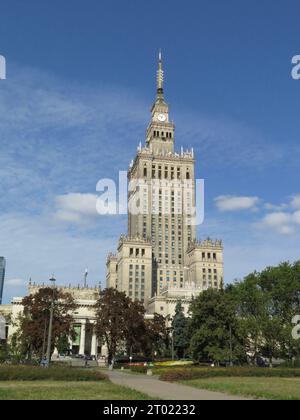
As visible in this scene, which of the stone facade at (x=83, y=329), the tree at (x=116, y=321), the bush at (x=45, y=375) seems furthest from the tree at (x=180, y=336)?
the bush at (x=45, y=375)

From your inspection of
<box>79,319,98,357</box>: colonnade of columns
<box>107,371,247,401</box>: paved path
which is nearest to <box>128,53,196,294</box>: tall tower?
<box>79,319,98,357</box>: colonnade of columns

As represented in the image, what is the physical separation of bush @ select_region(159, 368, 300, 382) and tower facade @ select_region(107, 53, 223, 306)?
112583 mm

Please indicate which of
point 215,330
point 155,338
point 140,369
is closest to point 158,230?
point 155,338

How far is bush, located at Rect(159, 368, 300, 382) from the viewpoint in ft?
137

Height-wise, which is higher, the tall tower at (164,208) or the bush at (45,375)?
the tall tower at (164,208)

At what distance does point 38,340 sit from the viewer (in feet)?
247

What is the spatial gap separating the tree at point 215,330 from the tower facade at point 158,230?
87834mm

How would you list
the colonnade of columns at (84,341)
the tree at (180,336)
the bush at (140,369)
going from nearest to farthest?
the bush at (140,369), the tree at (180,336), the colonnade of columns at (84,341)

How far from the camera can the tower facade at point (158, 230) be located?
164m

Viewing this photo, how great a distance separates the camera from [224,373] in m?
45.5

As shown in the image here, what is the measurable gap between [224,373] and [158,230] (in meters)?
128

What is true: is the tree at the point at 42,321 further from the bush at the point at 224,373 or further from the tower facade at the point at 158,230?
the tower facade at the point at 158,230

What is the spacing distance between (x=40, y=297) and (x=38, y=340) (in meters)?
6.78
